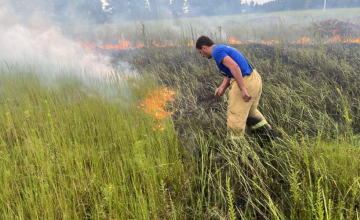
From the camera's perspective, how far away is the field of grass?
198cm

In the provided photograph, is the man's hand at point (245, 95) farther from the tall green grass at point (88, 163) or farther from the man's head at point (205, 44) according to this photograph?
the tall green grass at point (88, 163)

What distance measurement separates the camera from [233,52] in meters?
3.23

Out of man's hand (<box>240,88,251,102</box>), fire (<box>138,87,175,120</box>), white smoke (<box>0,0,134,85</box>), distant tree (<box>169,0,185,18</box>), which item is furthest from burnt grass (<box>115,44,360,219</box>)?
distant tree (<box>169,0,185,18</box>)

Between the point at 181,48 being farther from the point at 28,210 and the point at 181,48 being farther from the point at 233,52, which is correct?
the point at 28,210

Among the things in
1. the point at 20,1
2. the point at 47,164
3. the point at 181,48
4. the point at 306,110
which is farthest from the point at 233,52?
the point at 20,1

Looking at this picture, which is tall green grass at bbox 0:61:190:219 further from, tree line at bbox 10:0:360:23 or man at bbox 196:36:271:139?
tree line at bbox 10:0:360:23

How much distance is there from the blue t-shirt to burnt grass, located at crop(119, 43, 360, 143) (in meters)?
0.94

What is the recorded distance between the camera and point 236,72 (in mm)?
3062

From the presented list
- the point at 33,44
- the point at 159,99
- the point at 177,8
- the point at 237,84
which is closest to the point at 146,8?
the point at 177,8

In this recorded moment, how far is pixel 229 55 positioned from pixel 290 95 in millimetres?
1937

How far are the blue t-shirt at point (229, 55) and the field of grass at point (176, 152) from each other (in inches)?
38.3

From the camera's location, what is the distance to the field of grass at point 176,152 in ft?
6.50

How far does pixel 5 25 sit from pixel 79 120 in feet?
24.6

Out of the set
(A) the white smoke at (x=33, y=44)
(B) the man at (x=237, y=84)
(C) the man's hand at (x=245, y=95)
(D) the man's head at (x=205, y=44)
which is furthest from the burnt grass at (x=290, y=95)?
(A) the white smoke at (x=33, y=44)
